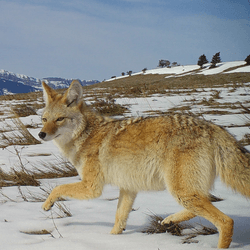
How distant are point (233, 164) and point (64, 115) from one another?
2.12m

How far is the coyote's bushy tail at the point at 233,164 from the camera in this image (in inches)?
101

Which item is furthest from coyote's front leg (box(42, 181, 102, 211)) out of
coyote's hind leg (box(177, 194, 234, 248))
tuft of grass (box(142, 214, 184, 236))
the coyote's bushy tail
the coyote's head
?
the coyote's bushy tail

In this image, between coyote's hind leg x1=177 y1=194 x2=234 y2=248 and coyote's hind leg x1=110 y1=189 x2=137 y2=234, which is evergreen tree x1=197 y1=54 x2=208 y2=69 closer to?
coyote's hind leg x1=110 y1=189 x2=137 y2=234

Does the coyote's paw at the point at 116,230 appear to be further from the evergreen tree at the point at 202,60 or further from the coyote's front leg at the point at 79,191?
the evergreen tree at the point at 202,60

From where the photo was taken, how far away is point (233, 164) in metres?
2.62

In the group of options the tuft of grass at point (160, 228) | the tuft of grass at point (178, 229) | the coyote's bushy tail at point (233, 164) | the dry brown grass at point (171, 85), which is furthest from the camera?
the dry brown grass at point (171, 85)

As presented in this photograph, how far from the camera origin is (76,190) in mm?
3059

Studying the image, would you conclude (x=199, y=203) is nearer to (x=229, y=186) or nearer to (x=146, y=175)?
(x=229, y=186)

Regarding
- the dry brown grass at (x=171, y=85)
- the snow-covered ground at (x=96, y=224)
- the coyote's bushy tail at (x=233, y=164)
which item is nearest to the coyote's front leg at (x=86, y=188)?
the snow-covered ground at (x=96, y=224)

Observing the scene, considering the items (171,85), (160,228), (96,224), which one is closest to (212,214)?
(160,228)

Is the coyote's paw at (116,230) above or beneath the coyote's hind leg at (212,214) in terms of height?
beneath

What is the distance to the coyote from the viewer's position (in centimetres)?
259

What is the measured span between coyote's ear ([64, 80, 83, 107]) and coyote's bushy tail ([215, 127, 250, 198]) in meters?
1.91

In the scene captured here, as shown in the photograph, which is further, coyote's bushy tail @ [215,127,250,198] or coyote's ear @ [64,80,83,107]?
coyote's ear @ [64,80,83,107]
